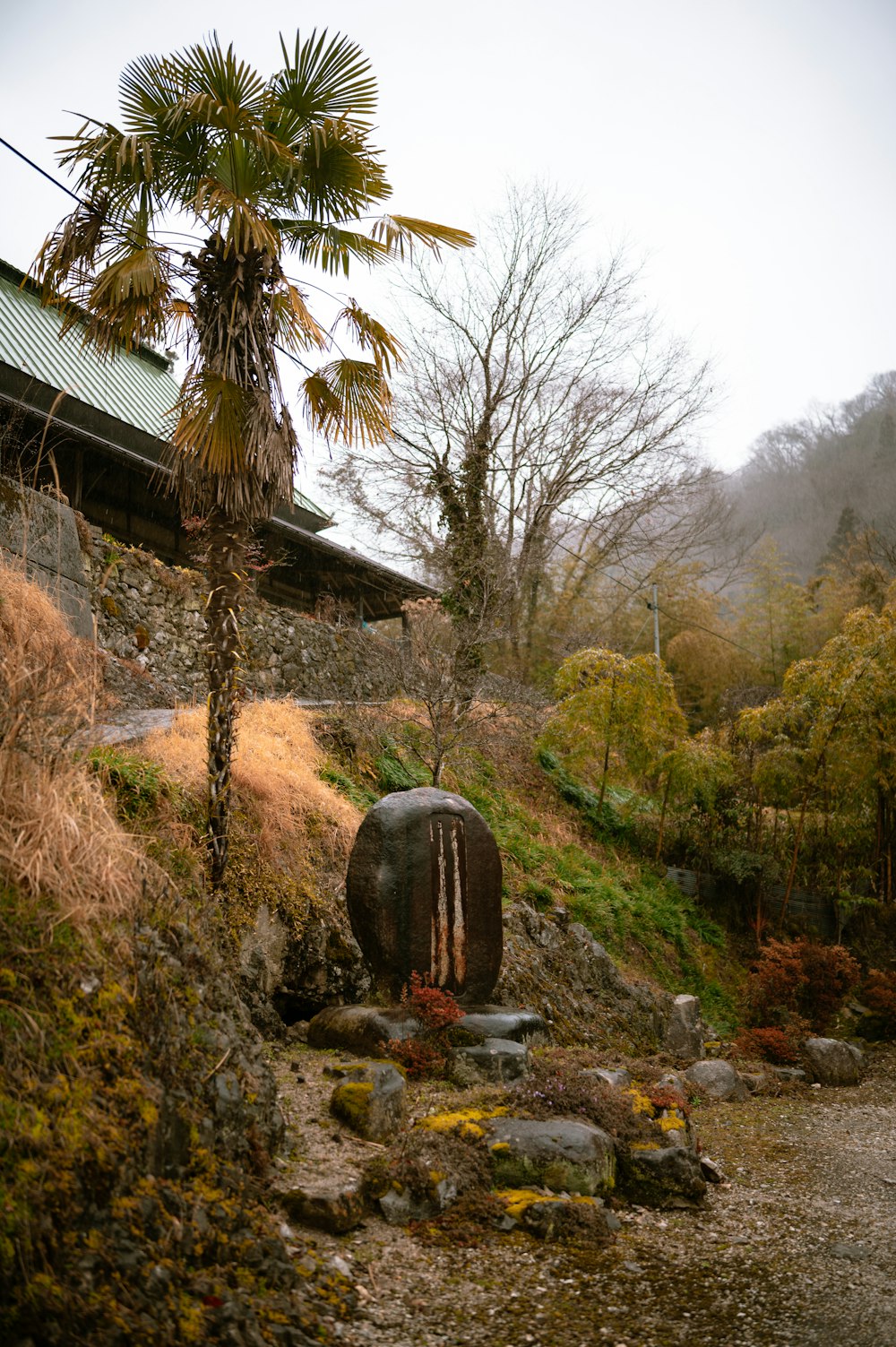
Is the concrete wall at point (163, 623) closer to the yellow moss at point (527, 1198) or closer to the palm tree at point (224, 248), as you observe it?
the palm tree at point (224, 248)

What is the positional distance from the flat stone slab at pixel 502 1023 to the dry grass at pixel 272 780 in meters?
2.07

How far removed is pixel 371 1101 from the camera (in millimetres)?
5074

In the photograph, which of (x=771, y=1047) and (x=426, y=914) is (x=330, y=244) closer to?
(x=426, y=914)

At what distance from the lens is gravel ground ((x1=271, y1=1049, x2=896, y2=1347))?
356 centimetres

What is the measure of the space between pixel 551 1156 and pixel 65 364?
14.9m

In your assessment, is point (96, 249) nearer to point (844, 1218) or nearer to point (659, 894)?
point (844, 1218)

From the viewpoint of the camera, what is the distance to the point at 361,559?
19.2 m

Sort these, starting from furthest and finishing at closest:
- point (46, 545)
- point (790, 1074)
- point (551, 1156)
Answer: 1. point (790, 1074)
2. point (46, 545)
3. point (551, 1156)

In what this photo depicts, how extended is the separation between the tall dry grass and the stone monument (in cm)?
263

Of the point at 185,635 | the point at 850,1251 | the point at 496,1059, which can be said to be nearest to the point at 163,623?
the point at 185,635

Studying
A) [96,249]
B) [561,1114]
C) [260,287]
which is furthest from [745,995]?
[96,249]

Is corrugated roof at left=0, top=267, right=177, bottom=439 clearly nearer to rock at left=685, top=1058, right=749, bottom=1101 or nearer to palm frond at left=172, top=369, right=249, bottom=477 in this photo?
palm frond at left=172, top=369, right=249, bottom=477

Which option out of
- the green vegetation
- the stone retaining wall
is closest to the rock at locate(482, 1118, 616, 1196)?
the stone retaining wall

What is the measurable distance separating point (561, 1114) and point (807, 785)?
9.93m
